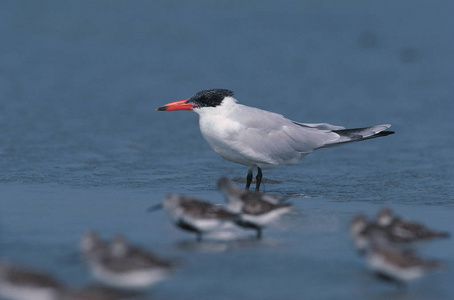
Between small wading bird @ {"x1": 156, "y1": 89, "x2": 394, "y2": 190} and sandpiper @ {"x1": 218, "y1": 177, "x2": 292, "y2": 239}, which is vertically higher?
small wading bird @ {"x1": 156, "y1": 89, "x2": 394, "y2": 190}

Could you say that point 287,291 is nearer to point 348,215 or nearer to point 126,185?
point 348,215

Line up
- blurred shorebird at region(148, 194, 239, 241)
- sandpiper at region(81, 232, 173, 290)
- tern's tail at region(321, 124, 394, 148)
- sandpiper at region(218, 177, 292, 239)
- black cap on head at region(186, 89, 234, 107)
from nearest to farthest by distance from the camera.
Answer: sandpiper at region(81, 232, 173, 290), blurred shorebird at region(148, 194, 239, 241), sandpiper at region(218, 177, 292, 239), black cap on head at region(186, 89, 234, 107), tern's tail at region(321, 124, 394, 148)

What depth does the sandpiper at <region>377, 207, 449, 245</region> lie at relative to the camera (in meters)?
4.70

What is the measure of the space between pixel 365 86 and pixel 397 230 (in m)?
11.9

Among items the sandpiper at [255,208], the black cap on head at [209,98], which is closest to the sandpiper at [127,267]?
the sandpiper at [255,208]

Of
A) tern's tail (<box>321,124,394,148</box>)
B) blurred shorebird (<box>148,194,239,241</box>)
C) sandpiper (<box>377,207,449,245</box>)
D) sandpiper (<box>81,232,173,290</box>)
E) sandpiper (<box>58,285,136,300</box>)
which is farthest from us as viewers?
tern's tail (<box>321,124,394,148</box>)

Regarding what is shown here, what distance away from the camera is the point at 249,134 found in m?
7.93

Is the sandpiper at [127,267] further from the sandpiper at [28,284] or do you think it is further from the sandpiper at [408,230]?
the sandpiper at [408,230]

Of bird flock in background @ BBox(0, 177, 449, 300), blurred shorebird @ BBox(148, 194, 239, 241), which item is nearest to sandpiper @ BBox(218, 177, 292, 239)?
bird flock in background @ BBox(0, 177, 449, 300)

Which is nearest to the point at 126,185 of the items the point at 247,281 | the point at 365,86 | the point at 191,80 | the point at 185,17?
the point at 247,281

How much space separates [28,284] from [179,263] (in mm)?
807

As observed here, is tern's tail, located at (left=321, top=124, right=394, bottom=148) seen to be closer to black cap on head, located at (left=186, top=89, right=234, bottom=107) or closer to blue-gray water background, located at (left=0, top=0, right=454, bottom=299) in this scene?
blue-gray water background, located at (left=0, top=0, right=454, bottom=299)

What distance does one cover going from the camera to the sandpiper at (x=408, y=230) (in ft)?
15.4

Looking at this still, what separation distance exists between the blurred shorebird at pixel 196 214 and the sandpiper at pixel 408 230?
3.33ft
